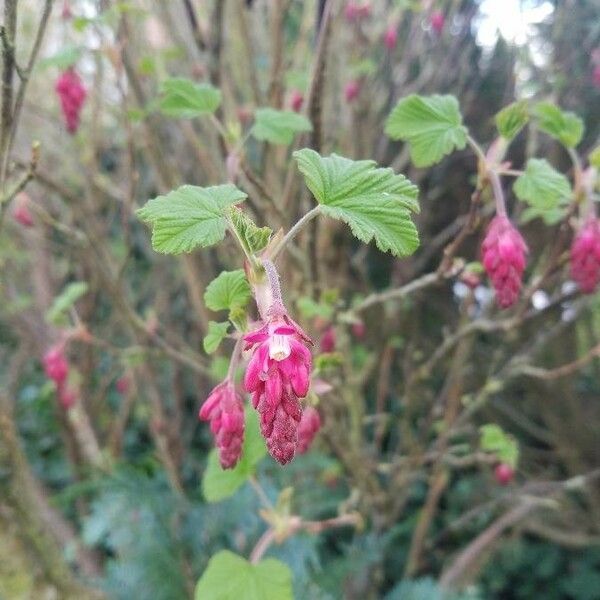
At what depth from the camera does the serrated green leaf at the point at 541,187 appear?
3.10 feet

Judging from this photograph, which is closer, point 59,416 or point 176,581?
point 176,581

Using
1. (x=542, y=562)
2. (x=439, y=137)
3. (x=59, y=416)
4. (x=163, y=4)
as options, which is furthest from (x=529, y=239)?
(x=59, y=416)

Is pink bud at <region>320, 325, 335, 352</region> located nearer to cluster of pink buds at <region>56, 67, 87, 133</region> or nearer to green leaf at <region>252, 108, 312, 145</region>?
green leaf at <region>252, 108, 312, 145</region>

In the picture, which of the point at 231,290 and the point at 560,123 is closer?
the point at 231,290

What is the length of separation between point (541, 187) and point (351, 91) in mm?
1097

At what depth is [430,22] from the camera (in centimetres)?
220

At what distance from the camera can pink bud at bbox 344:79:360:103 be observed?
194 centimetres

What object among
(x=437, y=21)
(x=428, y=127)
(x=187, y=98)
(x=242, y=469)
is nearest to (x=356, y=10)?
(x=437, y=21)

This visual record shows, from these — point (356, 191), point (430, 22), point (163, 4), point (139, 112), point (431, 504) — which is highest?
point (163, 4)

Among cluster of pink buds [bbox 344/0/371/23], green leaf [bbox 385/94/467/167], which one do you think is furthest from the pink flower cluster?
cluster of pink buds [bbox 344/0/371/23]

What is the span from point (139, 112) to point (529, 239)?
175 cm

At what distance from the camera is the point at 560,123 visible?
104cm

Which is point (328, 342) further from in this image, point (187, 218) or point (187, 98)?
point (187, 218)

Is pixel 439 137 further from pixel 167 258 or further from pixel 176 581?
pixel 167 258
